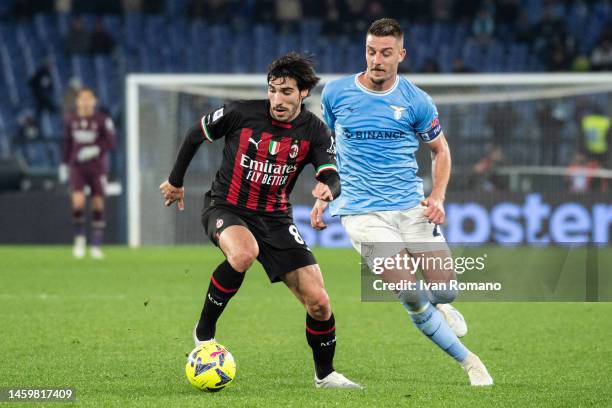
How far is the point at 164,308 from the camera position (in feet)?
33.4

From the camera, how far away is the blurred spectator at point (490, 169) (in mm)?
16922

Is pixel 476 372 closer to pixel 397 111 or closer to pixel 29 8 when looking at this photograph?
pixel 397 111

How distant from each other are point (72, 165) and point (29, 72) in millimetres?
7785

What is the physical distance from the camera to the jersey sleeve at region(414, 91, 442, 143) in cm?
669

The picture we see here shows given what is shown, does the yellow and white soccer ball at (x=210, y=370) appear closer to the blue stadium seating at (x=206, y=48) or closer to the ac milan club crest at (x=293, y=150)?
the ac milan club crest at (x=293, y=150)

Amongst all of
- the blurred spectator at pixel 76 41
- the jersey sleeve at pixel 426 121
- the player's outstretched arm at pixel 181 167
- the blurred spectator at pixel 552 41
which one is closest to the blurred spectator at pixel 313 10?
the blurred spectator at pixel 552 41

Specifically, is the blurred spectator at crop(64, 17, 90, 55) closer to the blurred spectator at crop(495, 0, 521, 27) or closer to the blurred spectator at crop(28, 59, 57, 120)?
the blurred spectator at crop(28, 59, 57, 120)

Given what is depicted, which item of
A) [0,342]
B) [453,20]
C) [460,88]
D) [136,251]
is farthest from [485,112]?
[0,342]

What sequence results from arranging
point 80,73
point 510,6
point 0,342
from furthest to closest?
point 510,6 → point 80,73 → point 0,342

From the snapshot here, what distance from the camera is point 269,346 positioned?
314 inches

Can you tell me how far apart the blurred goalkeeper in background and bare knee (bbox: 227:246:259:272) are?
8.97 metres

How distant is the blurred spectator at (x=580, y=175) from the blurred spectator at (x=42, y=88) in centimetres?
935

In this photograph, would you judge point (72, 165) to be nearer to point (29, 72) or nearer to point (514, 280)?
point (29, 72)

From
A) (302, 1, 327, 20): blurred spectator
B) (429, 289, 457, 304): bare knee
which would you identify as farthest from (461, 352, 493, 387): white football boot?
(302, 1, 327, 20): blurred spectator
